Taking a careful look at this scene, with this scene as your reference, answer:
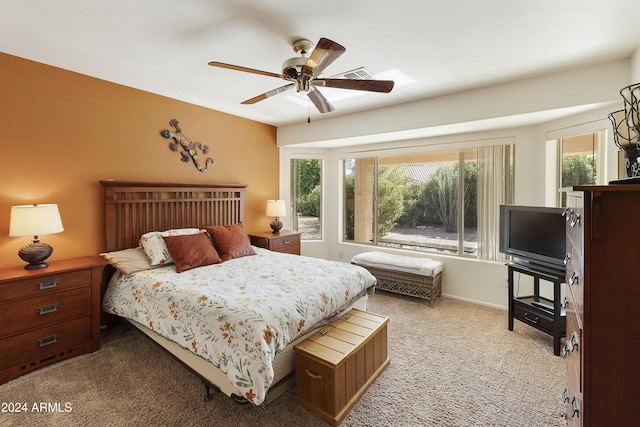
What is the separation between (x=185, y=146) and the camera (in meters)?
3.86

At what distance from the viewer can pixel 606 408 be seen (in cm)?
93

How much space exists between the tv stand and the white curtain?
93 cm

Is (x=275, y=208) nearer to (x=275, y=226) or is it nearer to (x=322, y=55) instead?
(x=275, y=226)

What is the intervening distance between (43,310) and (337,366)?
2.44 m

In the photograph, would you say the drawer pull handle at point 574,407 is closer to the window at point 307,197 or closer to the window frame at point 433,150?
the window frame at point 433,150

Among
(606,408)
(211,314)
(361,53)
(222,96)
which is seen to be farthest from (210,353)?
(222,96)

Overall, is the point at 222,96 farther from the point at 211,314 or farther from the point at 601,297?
the point at 601,297

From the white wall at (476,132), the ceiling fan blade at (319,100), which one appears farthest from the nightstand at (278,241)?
the ceiling fan blade at (319,100)

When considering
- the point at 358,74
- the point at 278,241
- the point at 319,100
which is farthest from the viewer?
the point at 278,241

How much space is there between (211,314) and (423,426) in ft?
5.04

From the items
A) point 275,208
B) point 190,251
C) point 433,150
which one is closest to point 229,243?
point 190,251

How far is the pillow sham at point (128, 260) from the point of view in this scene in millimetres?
2852

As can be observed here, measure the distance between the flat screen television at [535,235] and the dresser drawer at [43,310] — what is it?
13.9 ft

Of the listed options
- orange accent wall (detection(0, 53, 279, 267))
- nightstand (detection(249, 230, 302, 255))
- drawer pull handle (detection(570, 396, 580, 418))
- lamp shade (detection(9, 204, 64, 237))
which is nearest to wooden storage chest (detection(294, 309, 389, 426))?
drawer pull handle (detection(570, 396, 580, 418))
